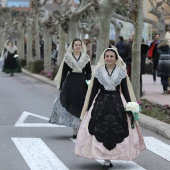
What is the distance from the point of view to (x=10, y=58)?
112 ft

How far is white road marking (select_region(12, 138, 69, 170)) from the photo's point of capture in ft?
30.2

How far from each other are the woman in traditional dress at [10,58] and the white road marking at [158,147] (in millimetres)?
22485

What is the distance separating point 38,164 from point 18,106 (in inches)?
330

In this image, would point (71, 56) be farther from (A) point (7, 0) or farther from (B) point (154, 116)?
(A) point (7, 0)

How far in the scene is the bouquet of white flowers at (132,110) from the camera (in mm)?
8797

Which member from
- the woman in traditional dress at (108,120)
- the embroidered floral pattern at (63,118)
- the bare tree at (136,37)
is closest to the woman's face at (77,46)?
the embroidered floral pattern at (63,118)

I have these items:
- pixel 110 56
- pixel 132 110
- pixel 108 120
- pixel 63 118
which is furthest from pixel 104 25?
pixel 132 110

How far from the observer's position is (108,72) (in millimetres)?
9156

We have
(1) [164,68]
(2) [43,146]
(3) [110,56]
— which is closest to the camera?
(3) [110,56]

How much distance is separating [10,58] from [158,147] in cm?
2360

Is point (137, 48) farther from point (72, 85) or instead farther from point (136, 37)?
point (72, 85)

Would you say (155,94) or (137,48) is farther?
(155,94)

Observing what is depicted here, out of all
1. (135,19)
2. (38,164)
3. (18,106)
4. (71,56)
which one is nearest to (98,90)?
(38,164)

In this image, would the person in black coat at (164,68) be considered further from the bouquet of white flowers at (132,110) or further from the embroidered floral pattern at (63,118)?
the bouquet of white flowers at (132,110)
